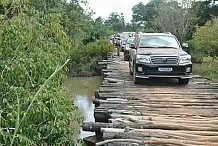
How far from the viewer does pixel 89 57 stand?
28750 mm

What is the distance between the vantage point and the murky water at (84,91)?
594 inches

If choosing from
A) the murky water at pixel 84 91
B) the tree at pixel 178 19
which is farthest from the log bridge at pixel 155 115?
the tree at pixel 178 19

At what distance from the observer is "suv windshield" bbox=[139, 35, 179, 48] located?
42.4 feet

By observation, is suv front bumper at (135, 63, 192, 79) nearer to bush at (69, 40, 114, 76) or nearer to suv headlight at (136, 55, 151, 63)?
suv headlight at (136, 55, 151, 63)

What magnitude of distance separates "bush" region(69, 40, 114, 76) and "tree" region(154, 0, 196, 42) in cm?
1541

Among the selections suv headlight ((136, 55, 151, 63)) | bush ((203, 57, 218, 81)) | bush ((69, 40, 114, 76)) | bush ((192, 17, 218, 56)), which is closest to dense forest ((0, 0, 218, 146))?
suv headlight ((136, 55, 151, 63))

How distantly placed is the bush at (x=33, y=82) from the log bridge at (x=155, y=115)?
0.72 meters

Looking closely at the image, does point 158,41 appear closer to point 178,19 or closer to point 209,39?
point 209,39

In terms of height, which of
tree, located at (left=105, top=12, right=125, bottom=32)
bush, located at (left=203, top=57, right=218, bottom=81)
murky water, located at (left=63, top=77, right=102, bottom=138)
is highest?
tree, located at (left=105, top=12, right=125, bottom=32)

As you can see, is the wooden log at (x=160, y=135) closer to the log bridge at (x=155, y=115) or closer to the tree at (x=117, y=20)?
the log bridge at (x=155, y=115)

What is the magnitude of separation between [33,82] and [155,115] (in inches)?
102

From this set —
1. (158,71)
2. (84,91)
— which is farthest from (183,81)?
(84,91)

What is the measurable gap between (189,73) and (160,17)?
33993mm

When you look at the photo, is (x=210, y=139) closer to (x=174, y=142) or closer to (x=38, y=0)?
(x=174, y=142)
